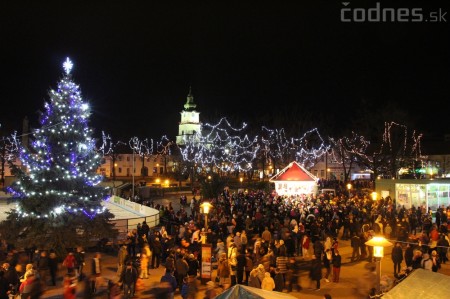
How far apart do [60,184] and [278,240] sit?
8957 mm

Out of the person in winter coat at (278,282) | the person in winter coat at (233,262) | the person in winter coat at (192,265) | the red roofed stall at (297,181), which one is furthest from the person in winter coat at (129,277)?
the red roofed stall at (297,181)

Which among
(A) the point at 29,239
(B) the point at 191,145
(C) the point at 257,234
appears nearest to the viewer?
(A) the point at 29,239

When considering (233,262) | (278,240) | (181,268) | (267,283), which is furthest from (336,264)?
(181,268)

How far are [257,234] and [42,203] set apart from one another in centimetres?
922

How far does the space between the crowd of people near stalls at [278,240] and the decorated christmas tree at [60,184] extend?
7.85ft

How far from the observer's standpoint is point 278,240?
14406 mm

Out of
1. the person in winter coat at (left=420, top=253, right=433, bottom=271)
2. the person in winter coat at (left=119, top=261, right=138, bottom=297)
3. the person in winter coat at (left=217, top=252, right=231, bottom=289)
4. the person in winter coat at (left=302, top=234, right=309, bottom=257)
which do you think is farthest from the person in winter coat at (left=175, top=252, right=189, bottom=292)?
the person in winter coat at (left=420, top=253, right=433, bottom=271)

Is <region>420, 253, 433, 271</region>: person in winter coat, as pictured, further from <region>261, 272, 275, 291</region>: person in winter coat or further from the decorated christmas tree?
the decorated christmas tree

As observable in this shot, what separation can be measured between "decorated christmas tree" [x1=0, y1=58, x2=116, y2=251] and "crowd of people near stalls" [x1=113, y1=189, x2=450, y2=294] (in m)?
2.39

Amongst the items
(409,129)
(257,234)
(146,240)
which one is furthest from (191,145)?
(146,240)

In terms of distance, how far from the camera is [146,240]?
54.5 feet

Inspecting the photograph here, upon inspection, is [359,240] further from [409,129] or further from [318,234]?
[409,129]

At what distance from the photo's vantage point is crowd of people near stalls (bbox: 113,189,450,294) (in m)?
12.8

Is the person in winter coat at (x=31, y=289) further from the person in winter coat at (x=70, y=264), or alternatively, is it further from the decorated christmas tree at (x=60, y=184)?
the decorated christmas tree at (x=60, y=184)
